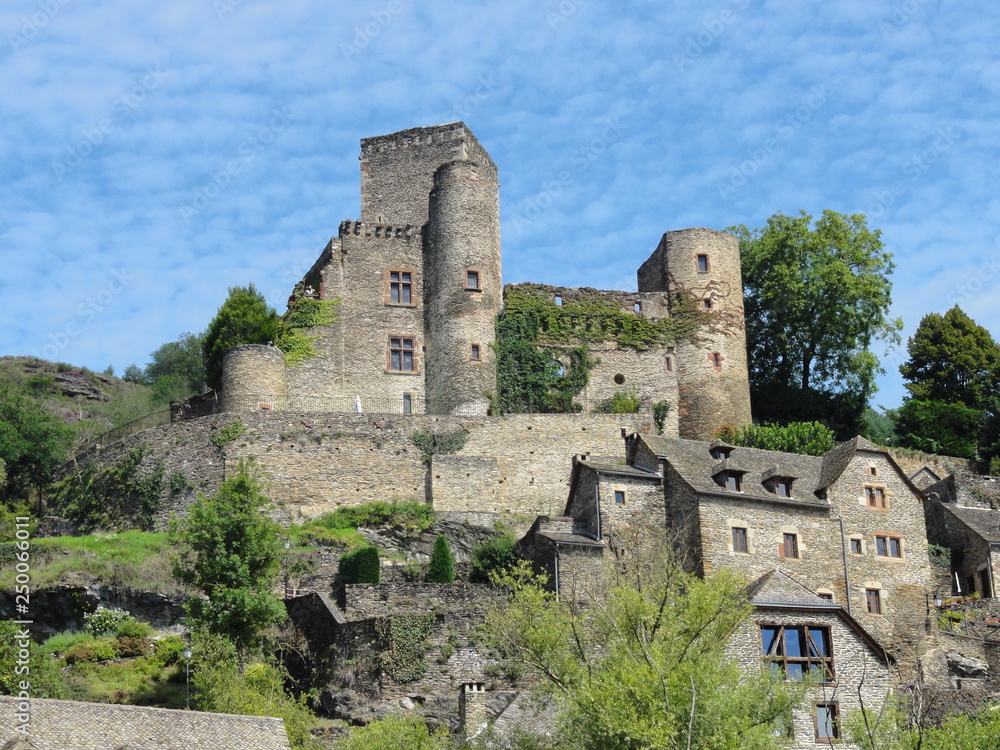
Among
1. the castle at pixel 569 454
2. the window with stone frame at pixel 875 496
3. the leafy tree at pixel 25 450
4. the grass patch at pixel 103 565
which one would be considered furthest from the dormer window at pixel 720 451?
the leafy tree at pixel 25 450

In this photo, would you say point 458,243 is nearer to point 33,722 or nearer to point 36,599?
point 36,599

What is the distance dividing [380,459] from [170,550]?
346 inches

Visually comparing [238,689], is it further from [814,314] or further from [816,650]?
[814,314]

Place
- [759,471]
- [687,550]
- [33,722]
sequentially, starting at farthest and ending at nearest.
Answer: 1. [759,471]
2. [687,550]
3. [33,722]

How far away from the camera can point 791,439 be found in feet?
175

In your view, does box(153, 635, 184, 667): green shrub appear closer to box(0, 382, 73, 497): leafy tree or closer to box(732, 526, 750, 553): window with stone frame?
box(0, 382, 73, 497): leafy tree

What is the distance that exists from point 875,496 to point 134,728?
26.6 meters

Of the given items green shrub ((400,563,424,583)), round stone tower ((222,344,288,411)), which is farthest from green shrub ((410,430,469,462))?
green shrub ((400,563,424,583))

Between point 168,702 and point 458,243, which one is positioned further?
point 458,243

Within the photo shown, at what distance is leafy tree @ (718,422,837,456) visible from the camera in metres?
53.2

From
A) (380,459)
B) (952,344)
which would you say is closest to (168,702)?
(380,459)

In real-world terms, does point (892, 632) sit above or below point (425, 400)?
below

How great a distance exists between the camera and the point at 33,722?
28766 millimetres

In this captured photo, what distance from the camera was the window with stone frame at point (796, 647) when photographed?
36719mm
